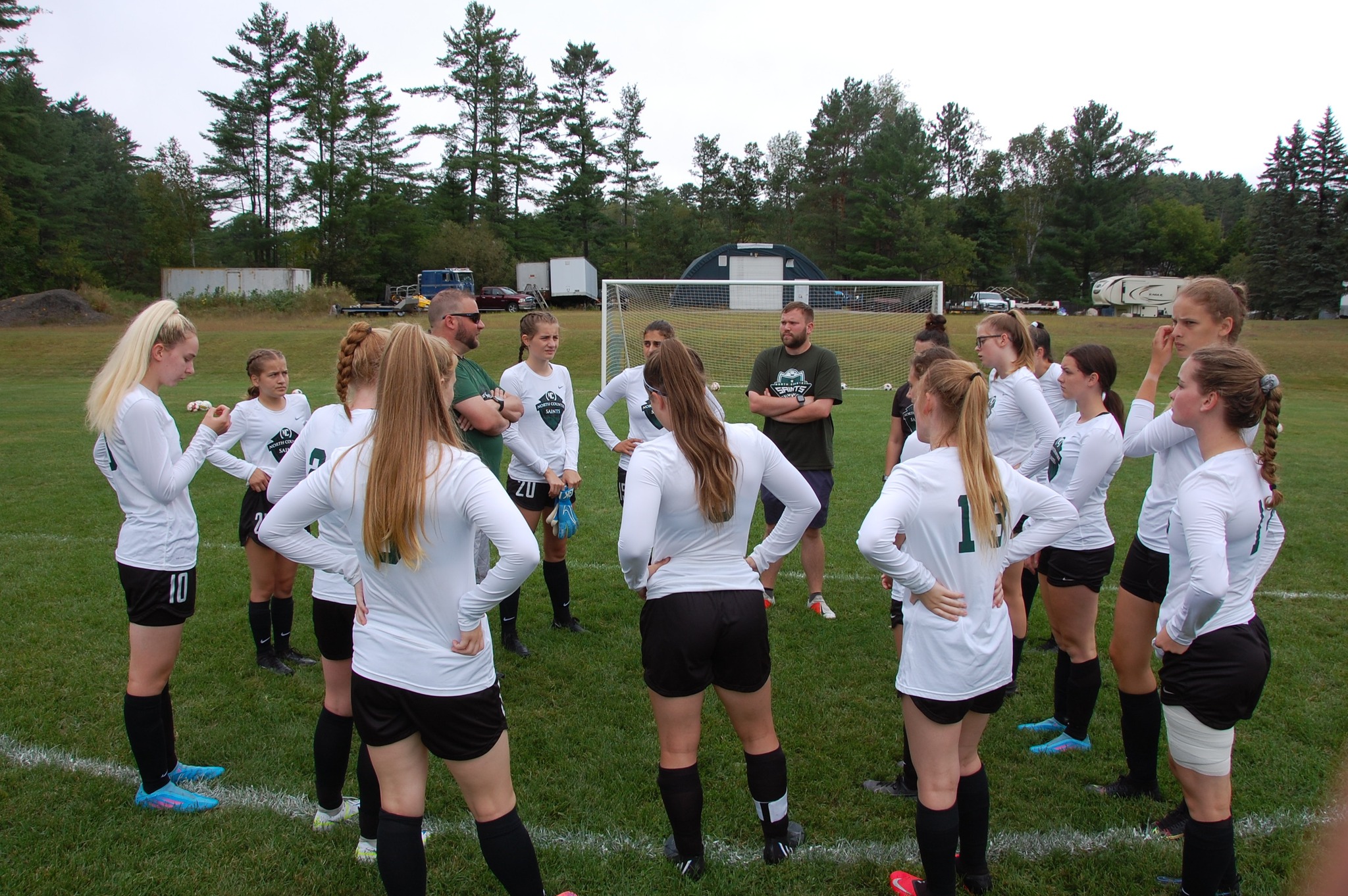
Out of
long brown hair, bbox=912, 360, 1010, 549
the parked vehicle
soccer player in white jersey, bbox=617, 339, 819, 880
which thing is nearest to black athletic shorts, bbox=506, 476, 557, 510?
soccer player in white jersey, bbox=617, 339, 819, 880

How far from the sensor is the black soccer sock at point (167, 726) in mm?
3424

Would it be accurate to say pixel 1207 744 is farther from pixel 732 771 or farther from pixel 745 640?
pixel 732 771

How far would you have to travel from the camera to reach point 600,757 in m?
3.92

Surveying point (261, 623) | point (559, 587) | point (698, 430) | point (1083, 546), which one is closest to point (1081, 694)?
point (1083, 546)

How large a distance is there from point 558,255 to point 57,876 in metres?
54.3

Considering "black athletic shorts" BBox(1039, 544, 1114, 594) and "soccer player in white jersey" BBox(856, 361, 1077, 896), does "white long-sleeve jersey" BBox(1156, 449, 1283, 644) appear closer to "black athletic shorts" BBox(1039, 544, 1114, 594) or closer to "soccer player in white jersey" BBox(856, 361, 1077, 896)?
"soccer player in white jersey" BBox(856, 361, 1077, 896)

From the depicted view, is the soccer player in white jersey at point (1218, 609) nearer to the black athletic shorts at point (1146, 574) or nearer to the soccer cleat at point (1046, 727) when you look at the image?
the black athletic shorts at point (1146, 574)

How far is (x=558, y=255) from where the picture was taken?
2163 inches

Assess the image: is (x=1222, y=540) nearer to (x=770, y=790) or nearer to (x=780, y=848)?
(x=770, y=790)

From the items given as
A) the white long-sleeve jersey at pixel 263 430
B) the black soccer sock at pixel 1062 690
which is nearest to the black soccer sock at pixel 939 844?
the black soccer sock at pixel 1062 690

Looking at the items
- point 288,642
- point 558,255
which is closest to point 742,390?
point 288,642

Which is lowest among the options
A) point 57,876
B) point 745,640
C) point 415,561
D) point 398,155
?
point 57,876

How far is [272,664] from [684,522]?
3462mm

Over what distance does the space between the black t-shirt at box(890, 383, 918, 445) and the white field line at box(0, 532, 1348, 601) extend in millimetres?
1701
